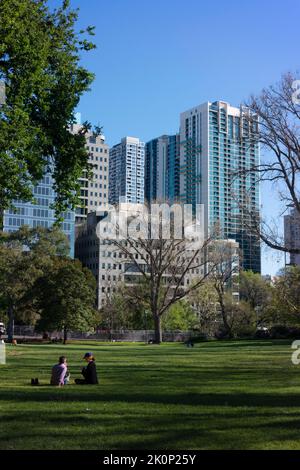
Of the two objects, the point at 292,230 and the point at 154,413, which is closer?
the point at 154,413

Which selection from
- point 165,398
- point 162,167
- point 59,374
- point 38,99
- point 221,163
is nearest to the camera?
point 165,398

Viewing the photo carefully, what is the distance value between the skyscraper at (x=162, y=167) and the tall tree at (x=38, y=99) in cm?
10513

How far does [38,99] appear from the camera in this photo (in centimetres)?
2462

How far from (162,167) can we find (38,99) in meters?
146

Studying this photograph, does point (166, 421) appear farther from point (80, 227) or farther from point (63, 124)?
point (80, 227)

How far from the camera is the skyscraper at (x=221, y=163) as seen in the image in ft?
115

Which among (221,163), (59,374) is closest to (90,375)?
(59,374)

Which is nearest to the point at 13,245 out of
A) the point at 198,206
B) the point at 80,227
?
the point at 198,206

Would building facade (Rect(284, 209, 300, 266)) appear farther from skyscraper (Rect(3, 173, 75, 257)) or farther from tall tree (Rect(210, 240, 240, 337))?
skyscraper (Rect(3, 173, 75, 257))

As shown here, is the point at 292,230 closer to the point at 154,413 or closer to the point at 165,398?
the point at 165,398

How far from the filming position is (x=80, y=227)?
165 metres

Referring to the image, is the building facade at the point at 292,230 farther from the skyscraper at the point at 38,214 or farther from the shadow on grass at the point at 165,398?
the skyscraper at the point at 38,214
